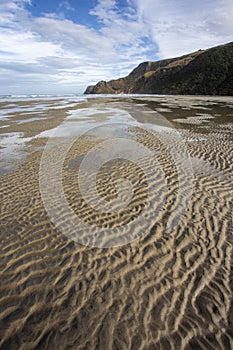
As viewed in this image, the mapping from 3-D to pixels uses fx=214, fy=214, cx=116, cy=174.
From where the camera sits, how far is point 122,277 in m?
4.28

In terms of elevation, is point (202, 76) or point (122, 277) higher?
point (202, 76)

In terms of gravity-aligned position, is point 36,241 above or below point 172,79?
below

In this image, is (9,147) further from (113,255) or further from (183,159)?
(113,255)

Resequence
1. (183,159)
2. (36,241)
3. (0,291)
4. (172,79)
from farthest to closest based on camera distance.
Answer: (172,79) < (183,159) < (36,241) < (0,291)

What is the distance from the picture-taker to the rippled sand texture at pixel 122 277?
3.33 meters

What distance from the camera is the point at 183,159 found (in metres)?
10.7

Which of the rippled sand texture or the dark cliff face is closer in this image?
the rippled sand texture

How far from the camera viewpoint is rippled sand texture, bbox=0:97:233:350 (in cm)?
333

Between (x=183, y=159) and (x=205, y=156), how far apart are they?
1.30 metres

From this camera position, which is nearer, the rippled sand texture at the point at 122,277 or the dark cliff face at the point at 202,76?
the rippled sand texture at the point at 122,277

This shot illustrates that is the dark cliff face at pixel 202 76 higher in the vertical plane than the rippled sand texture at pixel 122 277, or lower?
higher

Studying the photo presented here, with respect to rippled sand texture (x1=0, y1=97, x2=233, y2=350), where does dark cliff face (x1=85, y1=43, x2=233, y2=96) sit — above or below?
above

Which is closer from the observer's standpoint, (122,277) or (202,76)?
(122,277)

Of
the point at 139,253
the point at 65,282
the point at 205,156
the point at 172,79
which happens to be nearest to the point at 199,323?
the point at 139,253
